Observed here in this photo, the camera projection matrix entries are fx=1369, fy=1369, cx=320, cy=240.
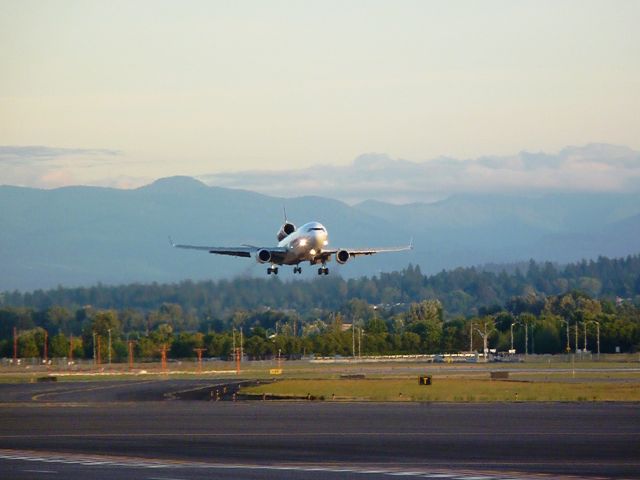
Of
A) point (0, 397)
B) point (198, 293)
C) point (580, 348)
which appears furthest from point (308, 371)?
point (580, 348)

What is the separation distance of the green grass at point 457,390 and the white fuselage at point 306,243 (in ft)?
30.7

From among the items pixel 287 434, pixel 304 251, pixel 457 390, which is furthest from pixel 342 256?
pixel 287 434

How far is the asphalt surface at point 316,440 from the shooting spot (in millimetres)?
37250

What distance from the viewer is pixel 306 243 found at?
309 feet

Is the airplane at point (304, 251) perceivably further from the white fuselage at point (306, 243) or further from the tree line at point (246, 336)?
the tree line at point (246, 336)

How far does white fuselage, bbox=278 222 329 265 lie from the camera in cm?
9406

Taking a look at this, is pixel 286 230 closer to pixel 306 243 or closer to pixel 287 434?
pixel 306 243

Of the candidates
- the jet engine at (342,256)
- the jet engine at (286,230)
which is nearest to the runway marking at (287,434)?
the jet engine at (342,256)

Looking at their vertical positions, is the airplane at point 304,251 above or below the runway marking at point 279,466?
above

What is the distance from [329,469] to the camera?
37.2 meters

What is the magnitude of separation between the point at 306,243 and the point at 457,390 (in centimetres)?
1968

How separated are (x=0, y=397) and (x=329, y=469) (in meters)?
49.4

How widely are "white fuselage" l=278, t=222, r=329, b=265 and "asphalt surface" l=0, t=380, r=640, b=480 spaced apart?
2242 centimetres

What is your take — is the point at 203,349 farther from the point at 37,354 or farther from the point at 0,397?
the point at 0,397
